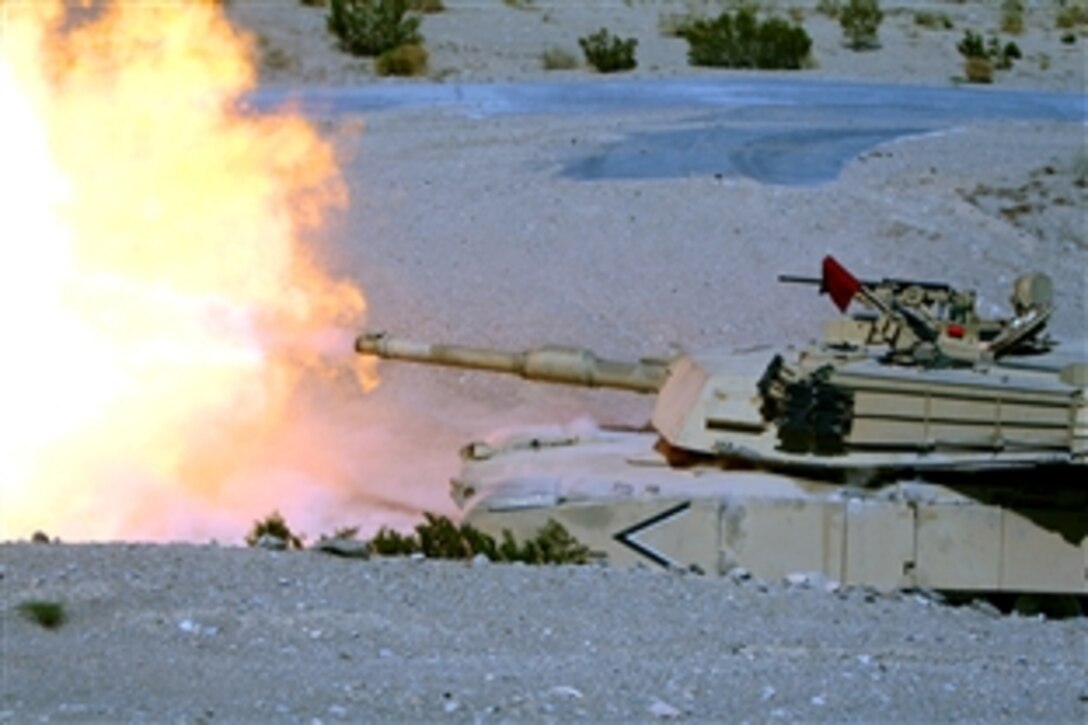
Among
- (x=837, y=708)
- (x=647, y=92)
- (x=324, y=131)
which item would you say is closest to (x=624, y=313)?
(x=324, y=131)

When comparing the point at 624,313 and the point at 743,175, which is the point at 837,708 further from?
the point at 743,175

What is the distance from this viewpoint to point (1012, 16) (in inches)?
1801

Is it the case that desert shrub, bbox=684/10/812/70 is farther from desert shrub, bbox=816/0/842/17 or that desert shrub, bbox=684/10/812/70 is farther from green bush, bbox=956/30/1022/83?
desert shrub, bbox=816/0/842/17

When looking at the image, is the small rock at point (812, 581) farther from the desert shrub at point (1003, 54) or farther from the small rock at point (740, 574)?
the desert shrub at point (1003, 54)

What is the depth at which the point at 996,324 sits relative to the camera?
16391 mm

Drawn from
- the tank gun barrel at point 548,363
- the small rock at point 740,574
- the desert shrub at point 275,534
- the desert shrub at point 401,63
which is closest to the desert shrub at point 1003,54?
the desert shrub at point 401,63

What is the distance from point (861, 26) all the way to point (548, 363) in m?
25.6

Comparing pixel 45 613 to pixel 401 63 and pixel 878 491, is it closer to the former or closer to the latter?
pixel 878 491

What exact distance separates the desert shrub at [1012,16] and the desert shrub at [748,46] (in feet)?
23.3

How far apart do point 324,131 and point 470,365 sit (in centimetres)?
1231

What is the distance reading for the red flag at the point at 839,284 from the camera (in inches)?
637

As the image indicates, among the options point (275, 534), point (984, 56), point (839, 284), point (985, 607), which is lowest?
point (985, 607)

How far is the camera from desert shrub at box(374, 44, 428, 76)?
35.7m

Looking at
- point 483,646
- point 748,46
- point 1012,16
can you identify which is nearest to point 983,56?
point 748,46
